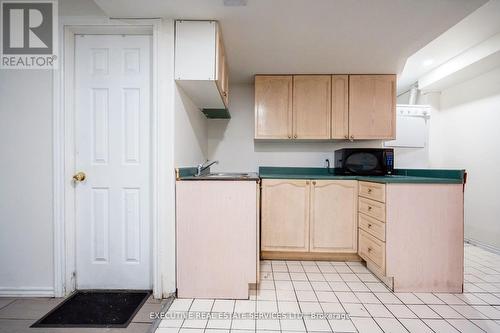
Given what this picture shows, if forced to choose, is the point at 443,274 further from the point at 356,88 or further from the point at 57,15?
the point at 57,15

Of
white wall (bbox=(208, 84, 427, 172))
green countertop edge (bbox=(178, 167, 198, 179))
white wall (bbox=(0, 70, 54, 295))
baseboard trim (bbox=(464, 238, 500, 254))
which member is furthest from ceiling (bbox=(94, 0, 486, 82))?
baseboard trim (bbox=(464, 238, 500, 254))

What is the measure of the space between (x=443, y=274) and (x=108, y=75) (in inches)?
118

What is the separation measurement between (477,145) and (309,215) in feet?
7.74

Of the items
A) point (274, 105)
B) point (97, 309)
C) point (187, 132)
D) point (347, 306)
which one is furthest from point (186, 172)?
point (347, 306)

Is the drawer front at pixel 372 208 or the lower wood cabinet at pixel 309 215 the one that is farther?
the lower wood cabinet at pixel 309 215

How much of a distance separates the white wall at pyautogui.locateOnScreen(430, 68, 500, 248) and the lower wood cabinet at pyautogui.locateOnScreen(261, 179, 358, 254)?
176 cm

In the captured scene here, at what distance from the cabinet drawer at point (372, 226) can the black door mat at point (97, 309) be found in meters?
1.90

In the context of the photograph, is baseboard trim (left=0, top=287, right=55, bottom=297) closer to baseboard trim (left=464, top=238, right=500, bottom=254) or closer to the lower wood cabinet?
the lower wood cabinet

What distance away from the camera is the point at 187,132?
2.02 metres

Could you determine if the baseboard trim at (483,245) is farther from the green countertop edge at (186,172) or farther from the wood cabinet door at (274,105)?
the green countertop edge at (186,172)

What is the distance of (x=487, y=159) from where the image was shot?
8.87 ft

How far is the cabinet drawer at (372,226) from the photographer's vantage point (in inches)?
74.4

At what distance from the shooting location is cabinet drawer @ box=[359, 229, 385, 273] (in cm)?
188

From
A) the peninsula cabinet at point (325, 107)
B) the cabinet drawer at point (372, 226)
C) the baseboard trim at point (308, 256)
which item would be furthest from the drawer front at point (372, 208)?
the peninsula cabinet at point (325, 107)
